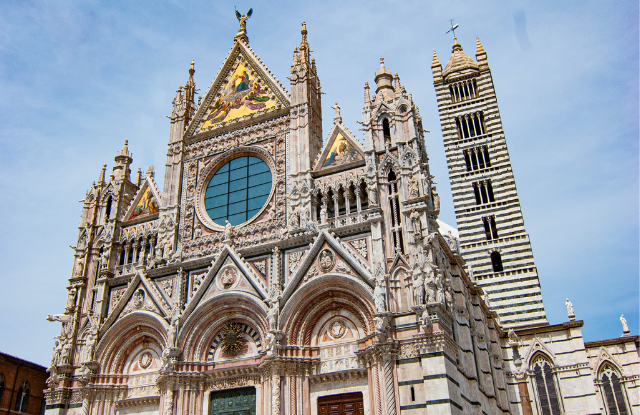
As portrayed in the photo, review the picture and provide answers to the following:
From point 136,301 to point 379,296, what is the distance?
35.8 feet

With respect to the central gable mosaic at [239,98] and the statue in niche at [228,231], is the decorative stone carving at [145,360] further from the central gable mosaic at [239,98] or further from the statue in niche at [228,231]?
the central gable mosaic at [239,98]

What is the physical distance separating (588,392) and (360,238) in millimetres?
17259

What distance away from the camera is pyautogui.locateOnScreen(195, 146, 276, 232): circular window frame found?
24375 millimetres

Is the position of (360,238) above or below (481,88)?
below

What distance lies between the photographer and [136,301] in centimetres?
2395

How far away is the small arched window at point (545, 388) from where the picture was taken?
98.8 ft

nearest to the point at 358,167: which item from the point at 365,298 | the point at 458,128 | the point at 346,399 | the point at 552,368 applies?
the point at 365,298

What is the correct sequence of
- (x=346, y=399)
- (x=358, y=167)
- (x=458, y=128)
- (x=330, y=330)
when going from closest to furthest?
(x=346, y=399)
(x=330, y=330)
(x=358, y=167)
(x=458, y=128)

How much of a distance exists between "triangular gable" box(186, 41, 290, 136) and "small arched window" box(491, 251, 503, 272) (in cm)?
1857

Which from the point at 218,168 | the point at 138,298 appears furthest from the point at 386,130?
the point at 138,298

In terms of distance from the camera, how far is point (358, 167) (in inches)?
895

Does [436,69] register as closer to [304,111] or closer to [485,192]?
[485,192]

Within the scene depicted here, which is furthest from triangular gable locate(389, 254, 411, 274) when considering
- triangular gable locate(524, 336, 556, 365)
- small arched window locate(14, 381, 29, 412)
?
small arched window locate(14, 381, 29, 412)

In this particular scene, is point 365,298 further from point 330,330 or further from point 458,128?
point 458,128
